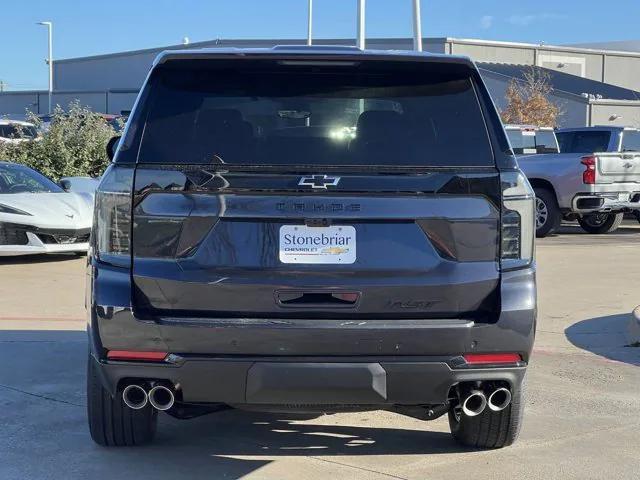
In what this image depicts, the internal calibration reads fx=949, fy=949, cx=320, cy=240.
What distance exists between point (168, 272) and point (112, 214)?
367mm

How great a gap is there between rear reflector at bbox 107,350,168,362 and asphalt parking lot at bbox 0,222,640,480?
2.55 feet

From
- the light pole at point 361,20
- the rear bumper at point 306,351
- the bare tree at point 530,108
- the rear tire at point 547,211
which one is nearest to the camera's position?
the rear bumper at point 306,351

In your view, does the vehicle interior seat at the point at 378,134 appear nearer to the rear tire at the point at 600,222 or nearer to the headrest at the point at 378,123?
the headrest at the point at 378,123

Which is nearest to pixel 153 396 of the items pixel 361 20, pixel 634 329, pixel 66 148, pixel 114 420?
pixel 114 420

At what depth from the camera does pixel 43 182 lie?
41.1 feet

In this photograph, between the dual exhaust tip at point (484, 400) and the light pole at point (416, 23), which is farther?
the light pole at point (416, 23)

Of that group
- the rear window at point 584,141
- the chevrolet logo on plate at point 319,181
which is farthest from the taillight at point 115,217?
the rear window at point 584,141

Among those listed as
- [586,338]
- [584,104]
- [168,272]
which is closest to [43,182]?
[586,338]

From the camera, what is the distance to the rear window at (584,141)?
16.2 meters

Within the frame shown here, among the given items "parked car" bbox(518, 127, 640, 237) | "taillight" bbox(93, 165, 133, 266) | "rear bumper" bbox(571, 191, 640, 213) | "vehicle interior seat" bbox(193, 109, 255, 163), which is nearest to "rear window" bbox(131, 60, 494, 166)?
"vehicle interior seat" bbox(193, 109, 255, 163)

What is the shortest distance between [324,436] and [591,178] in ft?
36.7

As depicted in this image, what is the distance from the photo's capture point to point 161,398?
409 cm

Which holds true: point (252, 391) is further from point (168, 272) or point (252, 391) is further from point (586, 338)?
point (586, 338)

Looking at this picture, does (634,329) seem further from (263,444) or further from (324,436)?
(263,444)
